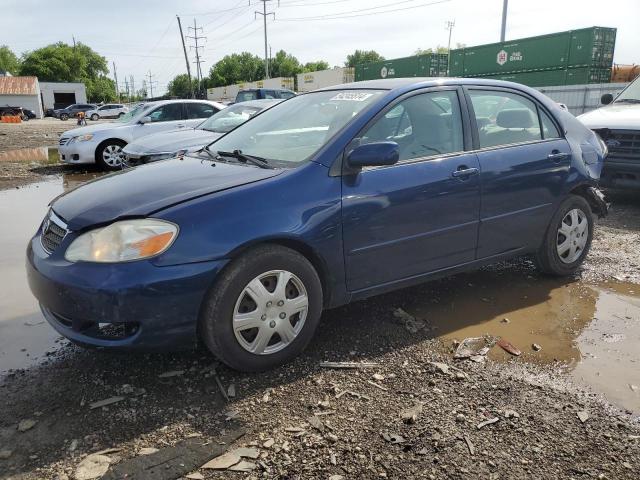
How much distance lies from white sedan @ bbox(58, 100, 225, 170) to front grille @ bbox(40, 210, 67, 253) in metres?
8.61

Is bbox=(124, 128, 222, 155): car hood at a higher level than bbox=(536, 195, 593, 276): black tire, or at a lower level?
higher

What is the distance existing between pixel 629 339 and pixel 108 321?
3.40 m

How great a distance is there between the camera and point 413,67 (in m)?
31.6

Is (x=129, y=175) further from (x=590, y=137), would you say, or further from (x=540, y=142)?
(x=590, y=137)

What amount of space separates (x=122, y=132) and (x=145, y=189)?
942 centimetres

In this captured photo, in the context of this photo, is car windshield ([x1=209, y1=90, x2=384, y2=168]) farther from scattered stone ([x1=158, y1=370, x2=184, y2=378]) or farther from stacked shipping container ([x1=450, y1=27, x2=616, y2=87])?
stacked shipping container ([x1=450, y1=27, x2=616, y2=87])

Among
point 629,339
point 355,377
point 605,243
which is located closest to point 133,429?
point 355,377

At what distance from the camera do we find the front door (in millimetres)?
3350

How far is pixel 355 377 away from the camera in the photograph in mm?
3094

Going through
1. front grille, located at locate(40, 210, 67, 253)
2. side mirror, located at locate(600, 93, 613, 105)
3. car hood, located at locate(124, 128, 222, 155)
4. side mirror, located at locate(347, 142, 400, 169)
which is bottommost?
front grille, located at locate(40, 210, 67, 253)


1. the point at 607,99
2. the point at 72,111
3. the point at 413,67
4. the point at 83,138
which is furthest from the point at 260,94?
the point at 72,111

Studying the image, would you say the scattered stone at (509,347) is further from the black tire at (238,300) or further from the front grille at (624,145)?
the front grille at (624,145)

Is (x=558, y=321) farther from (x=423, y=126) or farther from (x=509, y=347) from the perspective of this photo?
(x=423, y=126)

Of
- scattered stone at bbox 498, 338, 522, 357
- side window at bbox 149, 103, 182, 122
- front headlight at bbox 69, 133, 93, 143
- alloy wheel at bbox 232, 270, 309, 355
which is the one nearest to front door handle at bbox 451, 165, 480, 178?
scattered stone at bbox 498, 338, 522, 357
